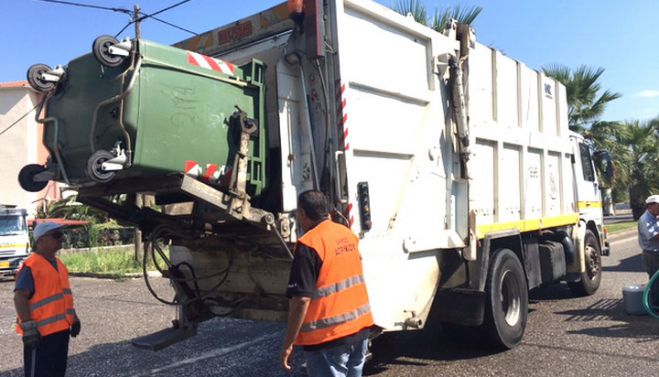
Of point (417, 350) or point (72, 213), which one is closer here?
point (417, 350)

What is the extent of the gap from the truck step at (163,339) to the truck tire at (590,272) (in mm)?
5987

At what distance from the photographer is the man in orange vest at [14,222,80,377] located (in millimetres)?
3846

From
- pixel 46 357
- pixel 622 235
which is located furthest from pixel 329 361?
pixel 622 235

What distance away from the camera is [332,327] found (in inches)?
117

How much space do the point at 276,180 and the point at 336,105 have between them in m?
0.71

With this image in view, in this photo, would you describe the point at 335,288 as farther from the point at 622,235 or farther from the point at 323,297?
the point at 622,235

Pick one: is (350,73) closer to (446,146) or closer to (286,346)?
(446,146)

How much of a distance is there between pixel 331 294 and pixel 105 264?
13504 millimetres

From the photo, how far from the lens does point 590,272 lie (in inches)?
330

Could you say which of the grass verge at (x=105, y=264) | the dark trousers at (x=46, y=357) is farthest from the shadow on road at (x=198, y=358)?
the grass verge at (x=105, y=264)

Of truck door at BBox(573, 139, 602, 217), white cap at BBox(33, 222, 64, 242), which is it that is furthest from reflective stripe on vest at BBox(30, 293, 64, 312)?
truck door at BBox(573, 139, 602, 217)

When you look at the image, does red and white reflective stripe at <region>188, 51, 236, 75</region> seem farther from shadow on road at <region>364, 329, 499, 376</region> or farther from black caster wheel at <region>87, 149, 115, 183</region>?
shadow on road at <region>364, 329, 499, 376</region>

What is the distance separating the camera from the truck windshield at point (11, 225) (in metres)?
16.0

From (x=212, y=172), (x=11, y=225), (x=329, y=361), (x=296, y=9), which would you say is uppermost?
(x=296, y=9)
